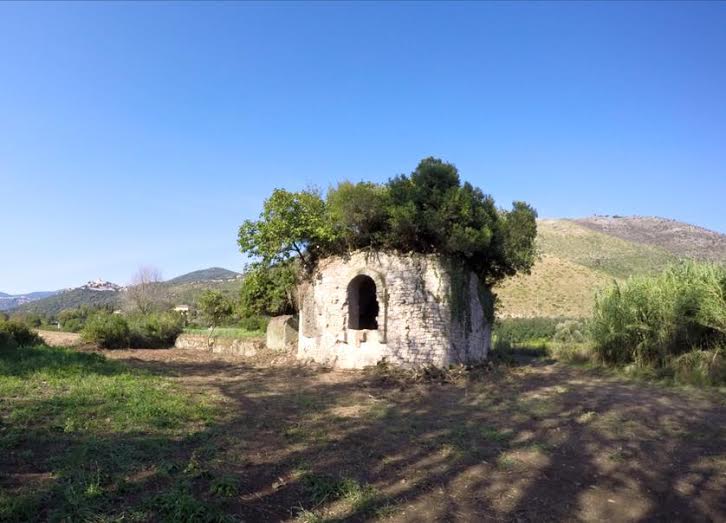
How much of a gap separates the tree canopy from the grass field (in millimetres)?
4039

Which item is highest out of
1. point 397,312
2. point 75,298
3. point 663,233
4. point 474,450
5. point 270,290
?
point 663,233

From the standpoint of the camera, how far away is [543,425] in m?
7.13

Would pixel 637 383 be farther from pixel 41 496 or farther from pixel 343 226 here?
pixel 41 496

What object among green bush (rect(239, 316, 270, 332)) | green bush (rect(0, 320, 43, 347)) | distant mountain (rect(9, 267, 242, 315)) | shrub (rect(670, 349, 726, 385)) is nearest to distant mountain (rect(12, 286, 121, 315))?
distant mountain (rect(9, 267, 242, 315))

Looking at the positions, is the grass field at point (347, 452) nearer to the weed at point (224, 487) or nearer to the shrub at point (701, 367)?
the weed at point (224, 487)

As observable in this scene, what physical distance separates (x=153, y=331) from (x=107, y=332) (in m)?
2.02

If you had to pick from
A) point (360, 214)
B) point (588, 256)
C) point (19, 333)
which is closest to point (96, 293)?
point (19, 333)

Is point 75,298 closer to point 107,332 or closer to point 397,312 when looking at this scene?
point 107,332

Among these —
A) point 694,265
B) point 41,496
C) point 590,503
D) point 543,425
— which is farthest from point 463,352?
point 41,496

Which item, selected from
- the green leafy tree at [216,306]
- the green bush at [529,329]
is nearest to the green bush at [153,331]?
the green leafy tree at [216,306]

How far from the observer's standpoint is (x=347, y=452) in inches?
221

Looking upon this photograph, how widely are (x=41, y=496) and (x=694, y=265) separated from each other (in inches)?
567

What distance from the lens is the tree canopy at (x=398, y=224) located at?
1190 cm

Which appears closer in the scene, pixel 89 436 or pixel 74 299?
pixel 89 436
